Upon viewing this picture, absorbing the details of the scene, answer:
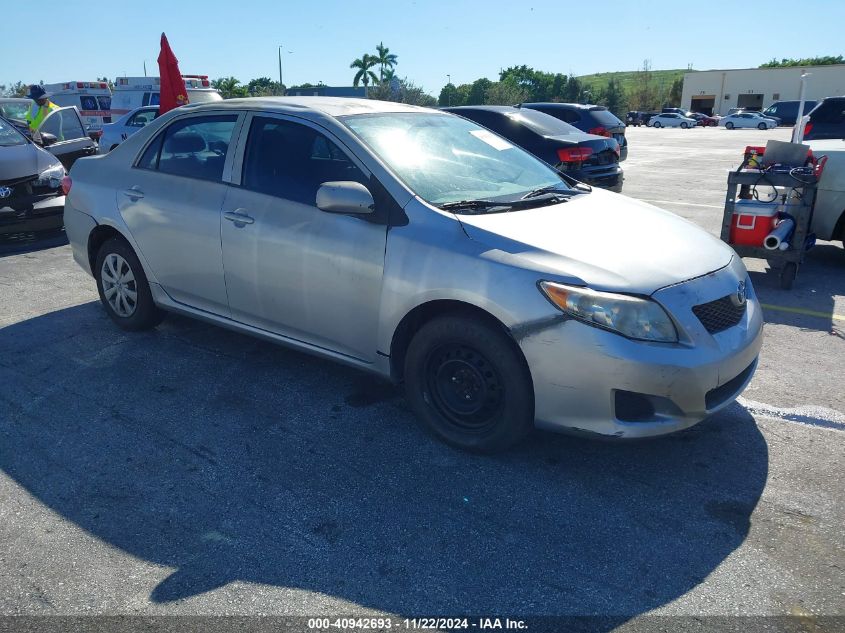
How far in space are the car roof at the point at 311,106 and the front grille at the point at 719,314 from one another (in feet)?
7.28

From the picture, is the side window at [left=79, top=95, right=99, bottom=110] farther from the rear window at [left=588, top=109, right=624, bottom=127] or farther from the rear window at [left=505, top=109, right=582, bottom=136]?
the rear window at [left=505, top=109, right=582, bottom=136]

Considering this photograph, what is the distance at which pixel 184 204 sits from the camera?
170 inches

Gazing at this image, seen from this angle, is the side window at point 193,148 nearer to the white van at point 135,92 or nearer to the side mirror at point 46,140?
the side mirror at point 46,140

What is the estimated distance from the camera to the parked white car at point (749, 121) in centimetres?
4884

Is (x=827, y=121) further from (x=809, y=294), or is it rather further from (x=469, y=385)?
(x=469, y=385)

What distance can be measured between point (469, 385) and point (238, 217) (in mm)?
1765

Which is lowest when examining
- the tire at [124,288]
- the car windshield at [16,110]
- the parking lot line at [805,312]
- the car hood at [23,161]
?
the parking lot line at [805,312]

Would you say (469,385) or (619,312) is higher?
(619,312)

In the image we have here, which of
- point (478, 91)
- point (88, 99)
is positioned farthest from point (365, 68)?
point (88, 99)

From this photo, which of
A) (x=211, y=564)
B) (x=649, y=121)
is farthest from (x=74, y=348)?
(x=649, y=121)

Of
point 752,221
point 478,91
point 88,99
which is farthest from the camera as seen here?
point 478,91

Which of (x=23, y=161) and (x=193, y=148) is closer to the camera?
(x=193, y=148)

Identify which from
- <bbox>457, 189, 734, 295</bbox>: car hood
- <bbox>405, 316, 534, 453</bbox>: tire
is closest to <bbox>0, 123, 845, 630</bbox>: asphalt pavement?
<bbox>405, 316, 534, 453</bbox>: tire

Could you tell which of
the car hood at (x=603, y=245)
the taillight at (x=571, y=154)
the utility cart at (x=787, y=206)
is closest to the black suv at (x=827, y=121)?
the taillight at (x=571, y=154)
